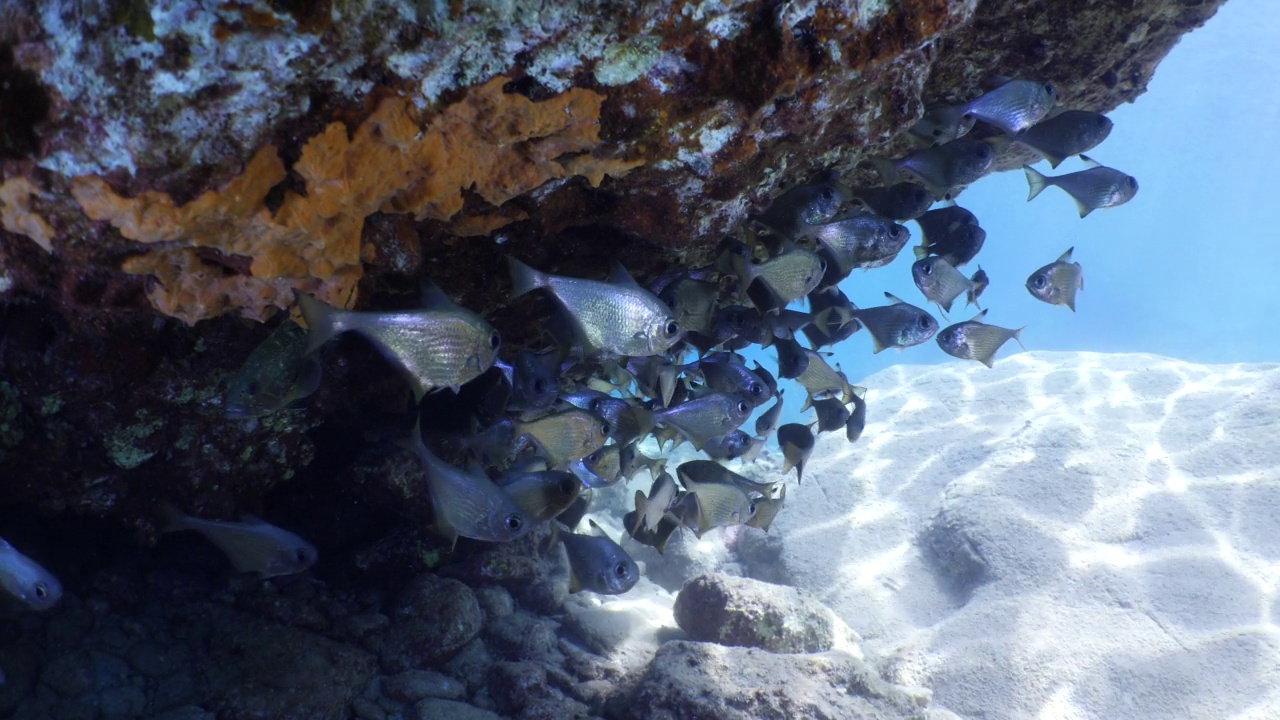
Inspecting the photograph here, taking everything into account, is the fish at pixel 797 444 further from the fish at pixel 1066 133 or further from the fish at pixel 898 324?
the fish at pixel 1066 133

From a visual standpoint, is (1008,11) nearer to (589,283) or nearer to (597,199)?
(597,199)

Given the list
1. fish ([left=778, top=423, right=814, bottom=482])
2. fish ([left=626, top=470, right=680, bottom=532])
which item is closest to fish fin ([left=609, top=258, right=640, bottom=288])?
fish ([left=626, top=470, right=680, bottom=532])

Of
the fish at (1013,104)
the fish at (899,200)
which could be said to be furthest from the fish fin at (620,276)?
the fish at (1013,104)

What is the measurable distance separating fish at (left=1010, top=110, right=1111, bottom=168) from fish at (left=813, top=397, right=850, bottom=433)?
7.26 feet

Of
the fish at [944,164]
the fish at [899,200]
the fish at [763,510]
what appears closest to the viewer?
the fish at [944,164]

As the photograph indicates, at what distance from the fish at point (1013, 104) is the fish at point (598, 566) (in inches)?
140

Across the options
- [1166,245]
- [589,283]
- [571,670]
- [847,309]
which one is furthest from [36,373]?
[1166,245]

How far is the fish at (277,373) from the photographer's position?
2.90m

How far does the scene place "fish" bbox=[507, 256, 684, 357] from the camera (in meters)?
2.85

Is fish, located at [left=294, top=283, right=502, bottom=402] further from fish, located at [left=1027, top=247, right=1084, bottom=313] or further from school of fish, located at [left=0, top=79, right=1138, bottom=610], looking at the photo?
fish, located at [left=1027, top=247, right=1084, bottom=313]

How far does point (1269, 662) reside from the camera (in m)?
5.75

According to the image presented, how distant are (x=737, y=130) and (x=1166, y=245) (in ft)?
517

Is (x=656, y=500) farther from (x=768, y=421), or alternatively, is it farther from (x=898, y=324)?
(x=898, y=324)

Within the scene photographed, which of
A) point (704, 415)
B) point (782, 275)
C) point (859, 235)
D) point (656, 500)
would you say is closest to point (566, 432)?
point (704, 415)
